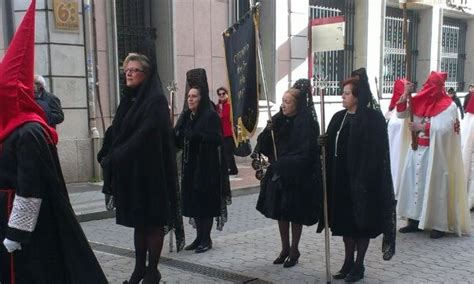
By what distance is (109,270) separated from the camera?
517 centimetres

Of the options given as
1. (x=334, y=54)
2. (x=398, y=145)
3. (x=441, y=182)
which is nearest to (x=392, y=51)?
(x=334, y=54)

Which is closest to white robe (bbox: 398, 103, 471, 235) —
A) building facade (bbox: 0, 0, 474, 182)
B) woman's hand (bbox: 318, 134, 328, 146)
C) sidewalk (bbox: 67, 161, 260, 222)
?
building facade (bbox: 0, 0, 474, 182)

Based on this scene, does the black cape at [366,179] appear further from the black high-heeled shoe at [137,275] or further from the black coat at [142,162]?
the black high-heeled shoe at [137,275]

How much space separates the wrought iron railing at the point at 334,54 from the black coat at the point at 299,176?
396 inches

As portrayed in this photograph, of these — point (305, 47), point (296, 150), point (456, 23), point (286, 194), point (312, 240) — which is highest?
point (456, 23)

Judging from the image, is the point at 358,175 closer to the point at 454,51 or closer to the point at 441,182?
the point at 441,182

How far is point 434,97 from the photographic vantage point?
20.7 feet

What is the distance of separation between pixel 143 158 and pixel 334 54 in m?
12.4

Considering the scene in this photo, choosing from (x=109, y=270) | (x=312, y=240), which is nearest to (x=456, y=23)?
(x=312, y=240)

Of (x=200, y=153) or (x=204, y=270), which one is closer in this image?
(x=204, y=270)

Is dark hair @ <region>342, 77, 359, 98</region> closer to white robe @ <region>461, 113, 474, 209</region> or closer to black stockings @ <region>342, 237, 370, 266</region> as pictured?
black stockings @ <region>342, 237, 370, 266</region>

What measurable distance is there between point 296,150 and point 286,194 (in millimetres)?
423

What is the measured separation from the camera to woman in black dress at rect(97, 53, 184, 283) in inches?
164

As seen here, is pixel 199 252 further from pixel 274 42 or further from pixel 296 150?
pixel 274 42
